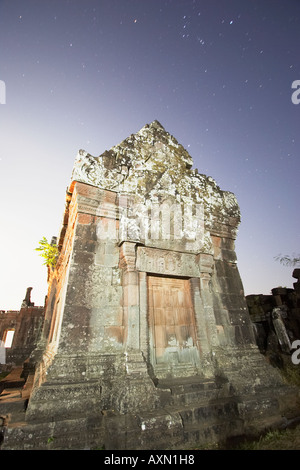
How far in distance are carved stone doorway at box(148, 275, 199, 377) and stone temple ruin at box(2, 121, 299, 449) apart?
21 mm

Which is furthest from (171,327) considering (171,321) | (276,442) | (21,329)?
(21,329)

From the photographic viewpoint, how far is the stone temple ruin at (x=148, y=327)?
9.75 ft

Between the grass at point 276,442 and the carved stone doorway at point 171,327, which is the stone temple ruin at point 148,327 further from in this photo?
the grass at point 276,442

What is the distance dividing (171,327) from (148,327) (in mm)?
537

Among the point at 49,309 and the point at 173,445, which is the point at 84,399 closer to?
the point at 173,445

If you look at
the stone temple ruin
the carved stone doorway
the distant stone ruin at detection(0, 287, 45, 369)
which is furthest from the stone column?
the distant stone ruin at detection(0, 287, 45, 369)

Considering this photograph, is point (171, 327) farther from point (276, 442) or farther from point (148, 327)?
point (276, 442)

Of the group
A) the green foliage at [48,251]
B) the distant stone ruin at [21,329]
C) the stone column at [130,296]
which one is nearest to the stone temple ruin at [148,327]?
the stone column at [130,296]

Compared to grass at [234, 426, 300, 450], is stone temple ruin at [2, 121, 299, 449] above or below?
above

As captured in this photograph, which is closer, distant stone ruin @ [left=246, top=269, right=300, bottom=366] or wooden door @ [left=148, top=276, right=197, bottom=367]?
wooden door @ [left=148, top=276, right=197, bottom=367]

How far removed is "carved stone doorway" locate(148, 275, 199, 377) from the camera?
4.17 metres

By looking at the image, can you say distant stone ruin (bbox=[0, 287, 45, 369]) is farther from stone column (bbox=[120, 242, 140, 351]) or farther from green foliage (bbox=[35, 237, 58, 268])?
stone column (bbox=[120, 242, 140, 351])

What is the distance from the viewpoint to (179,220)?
520 cm
